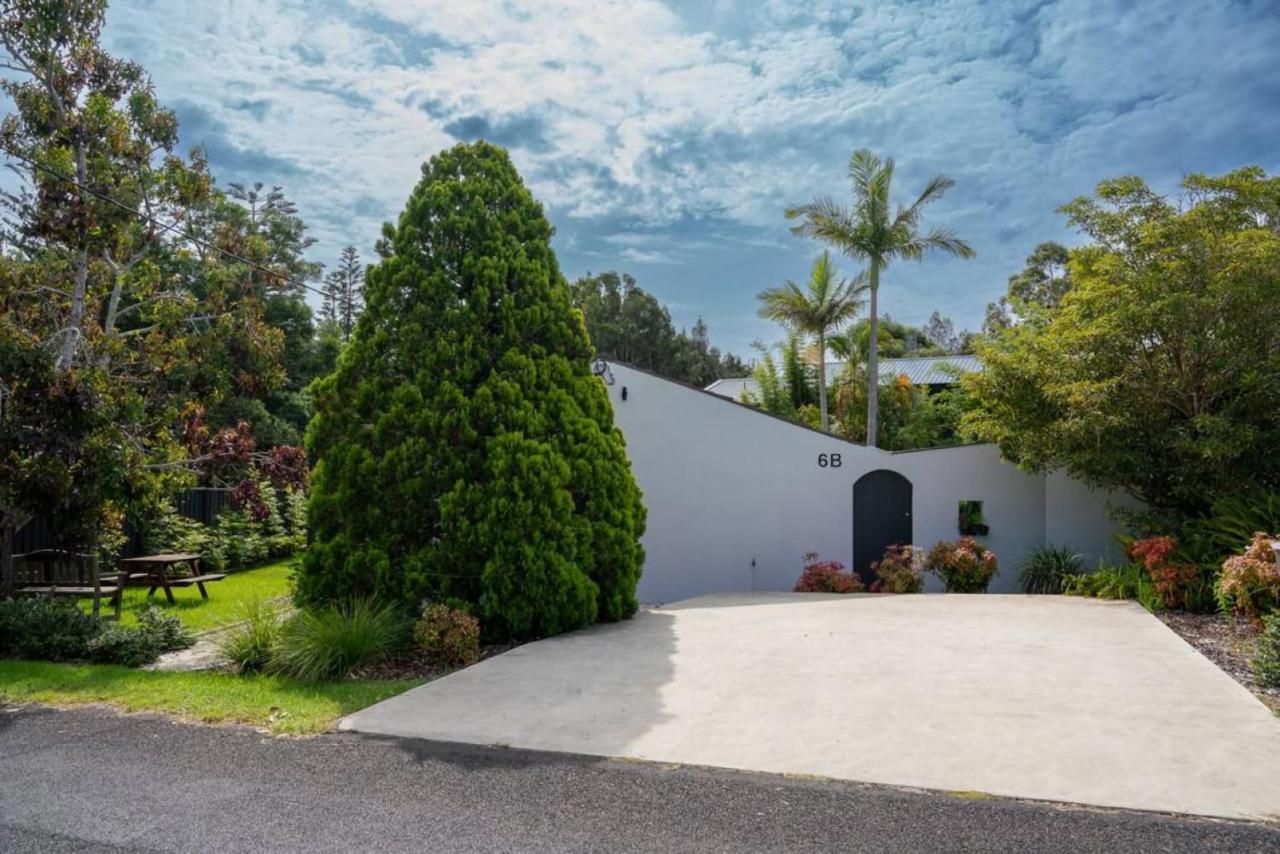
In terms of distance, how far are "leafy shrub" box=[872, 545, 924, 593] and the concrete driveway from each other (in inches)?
124

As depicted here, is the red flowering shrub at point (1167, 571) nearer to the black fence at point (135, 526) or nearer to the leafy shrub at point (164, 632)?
the leafy shrub at point (164, 632)

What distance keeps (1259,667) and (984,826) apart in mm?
3866

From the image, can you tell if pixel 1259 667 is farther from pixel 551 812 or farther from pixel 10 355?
pixel 10 355

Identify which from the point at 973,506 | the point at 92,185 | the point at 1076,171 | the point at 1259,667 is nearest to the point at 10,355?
the point at 92,185

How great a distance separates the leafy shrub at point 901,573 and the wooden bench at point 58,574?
10.0m

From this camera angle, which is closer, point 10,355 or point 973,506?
point 10,355

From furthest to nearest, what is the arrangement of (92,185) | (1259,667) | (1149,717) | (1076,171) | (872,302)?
(872,302) → (1076,171) → (92,185) → (1259,667) → (1149,717)

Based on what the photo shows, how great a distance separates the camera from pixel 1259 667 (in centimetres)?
603

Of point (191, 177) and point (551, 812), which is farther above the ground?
point (191, 177)

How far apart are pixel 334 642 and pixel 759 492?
7.95 metres

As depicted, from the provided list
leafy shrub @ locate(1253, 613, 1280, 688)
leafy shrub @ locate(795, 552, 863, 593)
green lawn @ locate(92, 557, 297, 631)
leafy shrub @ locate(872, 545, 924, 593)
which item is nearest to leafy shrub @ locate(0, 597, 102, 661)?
green lawn @ locate(92, 557, 297, 631)

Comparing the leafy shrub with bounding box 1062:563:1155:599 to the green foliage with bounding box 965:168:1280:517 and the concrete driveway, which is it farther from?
the concrete driveway

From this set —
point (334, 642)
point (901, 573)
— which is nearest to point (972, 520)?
point (901, 573)

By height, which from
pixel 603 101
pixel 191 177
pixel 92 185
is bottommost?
pixel 92 185
